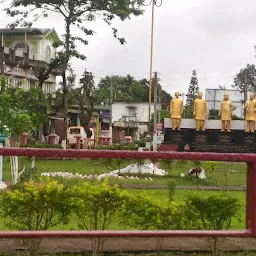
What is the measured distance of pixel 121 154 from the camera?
272 centimetres

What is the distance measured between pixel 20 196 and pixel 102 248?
0.95 metres

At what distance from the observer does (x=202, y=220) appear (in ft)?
17.0

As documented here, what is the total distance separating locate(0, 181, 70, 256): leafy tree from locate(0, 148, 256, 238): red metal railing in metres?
1.91

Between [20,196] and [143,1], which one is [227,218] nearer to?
[20,196]

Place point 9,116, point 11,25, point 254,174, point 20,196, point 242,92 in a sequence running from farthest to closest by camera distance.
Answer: point 242,92, point 11,25, point 9,116, point 20,196, point 254,174

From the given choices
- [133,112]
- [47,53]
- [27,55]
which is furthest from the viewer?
[133,112]

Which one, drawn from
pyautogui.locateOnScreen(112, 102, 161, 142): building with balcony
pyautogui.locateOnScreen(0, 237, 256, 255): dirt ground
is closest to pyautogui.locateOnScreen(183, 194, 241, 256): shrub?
pyautogui.locateOnScreen(0, 237, 256, 255): dirt ground

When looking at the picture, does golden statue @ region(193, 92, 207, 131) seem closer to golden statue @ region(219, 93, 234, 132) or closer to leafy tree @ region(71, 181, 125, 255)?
golden statue @ region(219, 93, 234, 132)

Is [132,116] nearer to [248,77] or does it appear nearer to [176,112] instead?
[248,77]

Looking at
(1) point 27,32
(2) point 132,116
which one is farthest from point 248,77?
(1) point 27,32

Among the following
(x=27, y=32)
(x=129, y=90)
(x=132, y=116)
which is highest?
(x=27, y=32)

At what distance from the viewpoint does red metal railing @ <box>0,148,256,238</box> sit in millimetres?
2662

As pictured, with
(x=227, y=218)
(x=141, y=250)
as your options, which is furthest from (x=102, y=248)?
(x=227, y=218)

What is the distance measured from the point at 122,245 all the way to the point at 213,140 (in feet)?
77.3
